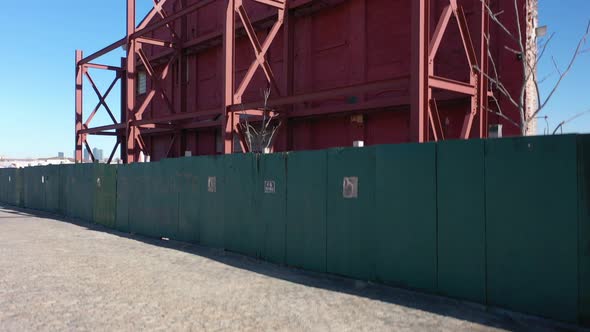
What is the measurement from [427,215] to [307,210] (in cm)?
266

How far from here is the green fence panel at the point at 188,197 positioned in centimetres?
1225

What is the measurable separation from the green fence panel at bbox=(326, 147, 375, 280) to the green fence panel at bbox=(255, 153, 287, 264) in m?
1.28

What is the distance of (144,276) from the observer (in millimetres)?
8719

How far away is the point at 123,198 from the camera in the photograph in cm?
1593

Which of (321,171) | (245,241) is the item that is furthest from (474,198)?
(245,241)

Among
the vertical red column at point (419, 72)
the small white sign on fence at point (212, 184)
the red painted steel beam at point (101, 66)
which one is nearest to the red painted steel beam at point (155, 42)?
the red painted steel beam at point (101, 66)

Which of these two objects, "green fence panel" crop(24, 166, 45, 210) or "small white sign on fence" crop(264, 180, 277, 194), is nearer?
"small white sign on fence" crop(264, 180, 277, 194)

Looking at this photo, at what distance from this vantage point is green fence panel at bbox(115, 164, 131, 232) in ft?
51.4

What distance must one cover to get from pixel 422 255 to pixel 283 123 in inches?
393

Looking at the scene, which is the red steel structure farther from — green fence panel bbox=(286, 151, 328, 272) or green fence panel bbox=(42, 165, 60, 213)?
green fence panel bbox=(42, 165, 60, 213)

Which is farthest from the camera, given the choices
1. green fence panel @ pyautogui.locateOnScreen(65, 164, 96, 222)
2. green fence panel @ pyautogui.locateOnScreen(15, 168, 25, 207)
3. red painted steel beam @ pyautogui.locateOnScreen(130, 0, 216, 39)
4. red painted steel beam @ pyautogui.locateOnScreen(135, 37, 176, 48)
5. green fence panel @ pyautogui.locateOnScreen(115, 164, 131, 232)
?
green fence panel @ pyautogui.locateOnScreen(15, 168, 25, 207)

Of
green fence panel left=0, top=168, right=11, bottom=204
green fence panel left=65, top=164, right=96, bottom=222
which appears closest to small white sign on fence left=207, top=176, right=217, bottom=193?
green fence panel left=65, top=164, right=96, bottom=222

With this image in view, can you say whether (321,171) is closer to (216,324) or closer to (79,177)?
(216,324)

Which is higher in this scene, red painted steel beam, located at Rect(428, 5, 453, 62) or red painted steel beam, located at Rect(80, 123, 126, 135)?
red painted steel beam, located at Rect(428, 5, 453, 62)
